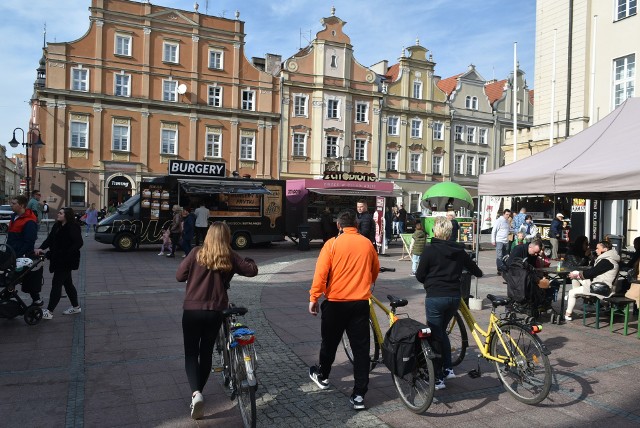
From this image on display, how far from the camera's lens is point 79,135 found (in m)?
33.7

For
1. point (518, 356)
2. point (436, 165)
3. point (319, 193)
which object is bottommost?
point (518, 356)

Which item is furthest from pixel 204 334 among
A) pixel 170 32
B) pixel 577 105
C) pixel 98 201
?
pixel 170 32

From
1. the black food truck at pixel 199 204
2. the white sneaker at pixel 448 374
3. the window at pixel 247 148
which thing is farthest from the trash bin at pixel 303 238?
the window at pixel 247 148

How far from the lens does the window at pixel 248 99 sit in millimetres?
38375

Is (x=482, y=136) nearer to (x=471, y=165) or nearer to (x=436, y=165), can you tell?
(x=471, y=165)

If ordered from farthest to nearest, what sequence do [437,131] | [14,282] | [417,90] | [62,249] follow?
1. [437,131]
2. [417,90]
3. [62,249]
4. [14,282]

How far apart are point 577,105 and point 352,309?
18.5 m

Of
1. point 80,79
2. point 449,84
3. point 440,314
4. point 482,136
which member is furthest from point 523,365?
point 449,84

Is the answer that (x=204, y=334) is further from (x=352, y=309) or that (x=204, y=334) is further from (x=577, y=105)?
(x=577, y=105)

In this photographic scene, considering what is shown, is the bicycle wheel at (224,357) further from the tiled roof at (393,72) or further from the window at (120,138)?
the tiled roof at (393,72)

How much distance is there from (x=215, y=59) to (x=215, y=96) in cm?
A: 263

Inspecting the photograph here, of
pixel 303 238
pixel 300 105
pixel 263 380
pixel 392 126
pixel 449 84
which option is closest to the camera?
pixel 263 380

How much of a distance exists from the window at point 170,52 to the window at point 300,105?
9.08m

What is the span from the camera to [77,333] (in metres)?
6.96
